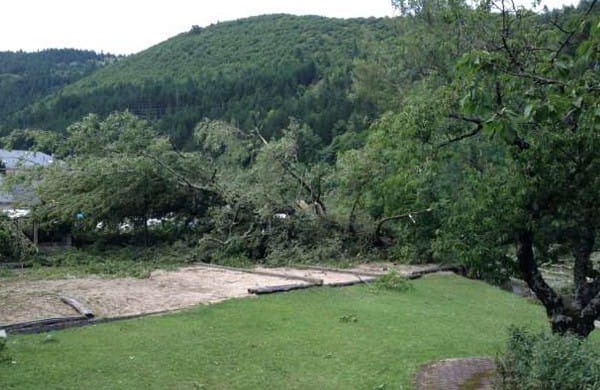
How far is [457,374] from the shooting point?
6094 mm

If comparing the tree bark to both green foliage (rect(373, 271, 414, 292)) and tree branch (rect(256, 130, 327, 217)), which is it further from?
tree branch (rect(256, 130, 327, 217))

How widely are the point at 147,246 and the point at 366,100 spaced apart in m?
17.9

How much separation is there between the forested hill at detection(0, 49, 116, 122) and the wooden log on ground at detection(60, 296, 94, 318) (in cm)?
5386

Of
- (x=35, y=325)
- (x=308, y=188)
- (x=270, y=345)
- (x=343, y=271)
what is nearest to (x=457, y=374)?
(x=270, y=345)

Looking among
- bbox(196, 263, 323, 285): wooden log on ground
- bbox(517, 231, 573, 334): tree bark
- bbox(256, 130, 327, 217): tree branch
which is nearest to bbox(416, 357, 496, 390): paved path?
bbox(517, 231, 573, 334): tree bark

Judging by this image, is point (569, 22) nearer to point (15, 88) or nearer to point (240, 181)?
point (240, 181)

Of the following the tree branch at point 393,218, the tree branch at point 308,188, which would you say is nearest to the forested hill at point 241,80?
the tree branch at point 308,188

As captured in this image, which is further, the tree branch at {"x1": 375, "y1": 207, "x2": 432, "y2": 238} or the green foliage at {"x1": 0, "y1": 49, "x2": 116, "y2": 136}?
the green foliage at {"x1": 0, "y1": 49, "x2": 116, "y2": 136}

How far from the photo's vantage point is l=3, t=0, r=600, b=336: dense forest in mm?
5359

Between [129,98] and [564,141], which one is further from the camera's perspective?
[129,98]

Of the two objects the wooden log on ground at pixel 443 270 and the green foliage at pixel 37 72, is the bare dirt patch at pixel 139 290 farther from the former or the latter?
the green foliage at pixel 37 72

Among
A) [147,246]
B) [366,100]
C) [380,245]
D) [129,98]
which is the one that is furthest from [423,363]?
[129,98]

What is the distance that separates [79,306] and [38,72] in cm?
7915

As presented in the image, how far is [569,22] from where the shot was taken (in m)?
4.47
